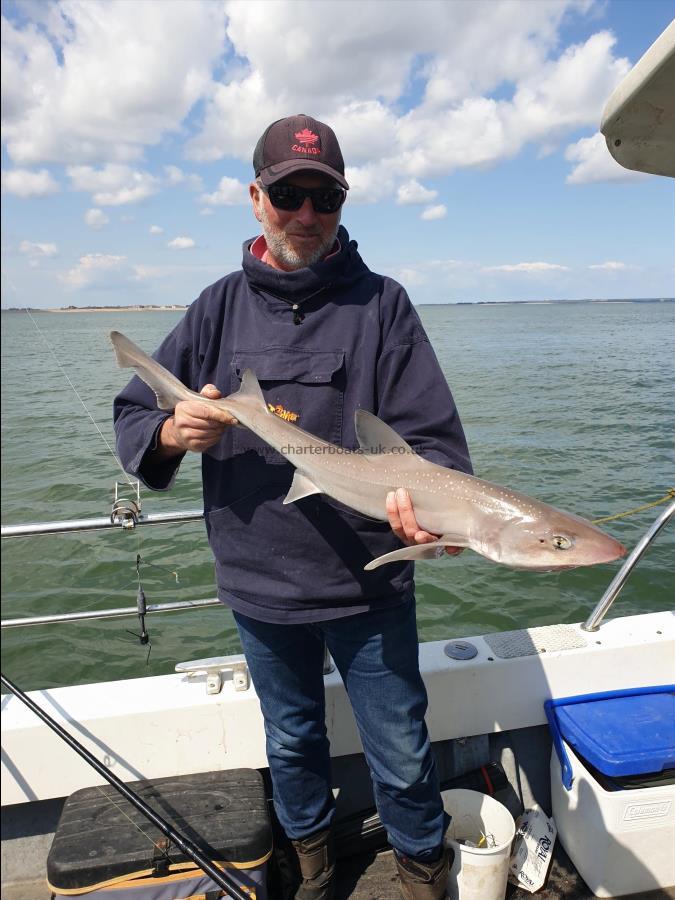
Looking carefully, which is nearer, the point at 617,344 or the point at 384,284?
the point at 384,284

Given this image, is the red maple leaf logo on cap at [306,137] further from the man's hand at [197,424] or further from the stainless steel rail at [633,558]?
the stainless steel rail at [633,558]

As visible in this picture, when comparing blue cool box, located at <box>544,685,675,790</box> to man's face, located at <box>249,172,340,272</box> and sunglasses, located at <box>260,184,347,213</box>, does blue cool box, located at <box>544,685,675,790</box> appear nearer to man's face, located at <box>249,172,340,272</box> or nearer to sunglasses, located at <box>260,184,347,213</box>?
man's face, located at <box>249,172,340,272</box>

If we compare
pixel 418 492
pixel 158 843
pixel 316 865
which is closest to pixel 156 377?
pixel 418 492

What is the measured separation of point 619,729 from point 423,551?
180cm

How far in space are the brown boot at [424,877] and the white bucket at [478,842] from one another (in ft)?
0.32

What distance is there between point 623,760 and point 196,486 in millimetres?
9938

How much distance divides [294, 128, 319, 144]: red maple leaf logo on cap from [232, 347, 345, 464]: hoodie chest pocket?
83cm

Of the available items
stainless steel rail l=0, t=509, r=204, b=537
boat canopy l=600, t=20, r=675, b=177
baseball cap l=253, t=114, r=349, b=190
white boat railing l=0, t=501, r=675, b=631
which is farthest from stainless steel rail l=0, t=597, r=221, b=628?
boat canopy l=600, t=20, r=675, b=177

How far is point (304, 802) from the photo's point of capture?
2.82m

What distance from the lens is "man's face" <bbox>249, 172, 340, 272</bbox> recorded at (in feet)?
8.47

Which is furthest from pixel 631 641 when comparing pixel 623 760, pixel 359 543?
pixel 359 543

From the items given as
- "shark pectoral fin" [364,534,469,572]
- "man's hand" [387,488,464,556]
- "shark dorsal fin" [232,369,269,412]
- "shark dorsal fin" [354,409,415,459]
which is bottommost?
"shark pectoral fin" [364,534,469,572]

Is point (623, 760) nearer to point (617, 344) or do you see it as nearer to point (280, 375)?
point (280, 375)

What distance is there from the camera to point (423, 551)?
2178mm
